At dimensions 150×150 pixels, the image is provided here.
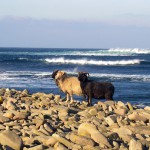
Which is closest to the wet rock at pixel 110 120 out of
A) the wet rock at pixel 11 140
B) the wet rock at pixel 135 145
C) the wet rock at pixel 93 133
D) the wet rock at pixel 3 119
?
the wet rock at pixel 93 133

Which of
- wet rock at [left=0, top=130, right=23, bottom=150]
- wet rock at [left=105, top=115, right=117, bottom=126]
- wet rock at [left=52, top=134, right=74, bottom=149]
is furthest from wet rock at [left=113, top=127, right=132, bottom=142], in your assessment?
wet rock at [left=0, top=130, right=23, bottom=150]

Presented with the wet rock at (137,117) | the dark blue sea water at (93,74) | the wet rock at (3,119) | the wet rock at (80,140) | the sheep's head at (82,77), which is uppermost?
the sheep's head at (82,77)

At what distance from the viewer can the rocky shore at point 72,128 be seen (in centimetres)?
888

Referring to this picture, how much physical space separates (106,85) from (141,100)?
6838 mm

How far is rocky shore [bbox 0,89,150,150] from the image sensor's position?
8875mm

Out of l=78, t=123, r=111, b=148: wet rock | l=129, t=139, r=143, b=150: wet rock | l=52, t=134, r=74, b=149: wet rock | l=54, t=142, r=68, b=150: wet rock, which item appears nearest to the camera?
l=54, t=142, r=68, b=150: wet rock

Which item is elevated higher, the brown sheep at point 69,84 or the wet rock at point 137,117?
the brown sheep at point 69,84

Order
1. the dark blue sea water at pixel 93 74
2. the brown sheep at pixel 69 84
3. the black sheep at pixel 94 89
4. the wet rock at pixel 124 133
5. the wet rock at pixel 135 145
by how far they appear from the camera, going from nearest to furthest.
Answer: the wet rock at pixel 135 145, the wet rock at pixel 124 133, the black sheep at pixel 94 89, the brown sheep at pixel 69 84, the dark blue sea water at pixel 93 74

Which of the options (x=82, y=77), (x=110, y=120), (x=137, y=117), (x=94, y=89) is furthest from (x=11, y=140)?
(x=94, y=89)

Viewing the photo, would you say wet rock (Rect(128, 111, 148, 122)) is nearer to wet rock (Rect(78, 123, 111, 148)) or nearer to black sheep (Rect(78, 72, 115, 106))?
wet rock (Rect(78, 123, 111, 148))

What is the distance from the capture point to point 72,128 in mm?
10547

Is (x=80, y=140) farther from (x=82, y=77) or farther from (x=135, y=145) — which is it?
(x=82, y=77)

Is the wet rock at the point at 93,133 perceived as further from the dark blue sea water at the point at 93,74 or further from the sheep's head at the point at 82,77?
the dark blue sea water at the point at 93,74

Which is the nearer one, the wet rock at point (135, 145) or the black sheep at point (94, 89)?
the wet rock at point (135, 145)
